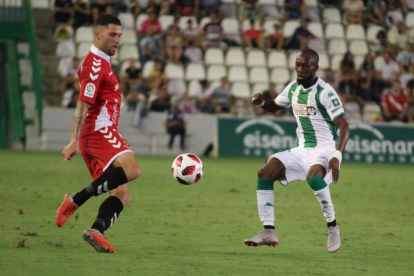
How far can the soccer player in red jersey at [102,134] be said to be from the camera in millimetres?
6777

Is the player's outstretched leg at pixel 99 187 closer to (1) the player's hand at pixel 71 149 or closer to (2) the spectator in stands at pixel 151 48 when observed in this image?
(1) the player's hand at pixel 71 149

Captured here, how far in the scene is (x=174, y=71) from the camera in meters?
22.0

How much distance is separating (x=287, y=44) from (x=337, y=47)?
1820mm

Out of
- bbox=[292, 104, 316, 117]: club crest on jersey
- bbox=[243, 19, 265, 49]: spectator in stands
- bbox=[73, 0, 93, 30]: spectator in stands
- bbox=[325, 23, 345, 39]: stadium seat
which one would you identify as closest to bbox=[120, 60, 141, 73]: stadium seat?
bbox=[73, 0, 93, 30]: spectator in stands

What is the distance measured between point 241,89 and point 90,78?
15.9m

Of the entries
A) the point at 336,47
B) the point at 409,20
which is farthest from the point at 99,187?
the point at 409,20

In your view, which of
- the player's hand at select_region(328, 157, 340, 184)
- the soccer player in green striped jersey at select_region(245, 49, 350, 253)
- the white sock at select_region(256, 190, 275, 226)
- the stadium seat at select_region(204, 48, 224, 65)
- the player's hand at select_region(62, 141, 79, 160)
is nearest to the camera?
the player's hand at select_region(62, 141, 79, 160)

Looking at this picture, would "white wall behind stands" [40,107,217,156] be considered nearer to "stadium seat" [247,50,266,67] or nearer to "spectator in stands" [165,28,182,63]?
"spectator in stands" [165,28,182,63]

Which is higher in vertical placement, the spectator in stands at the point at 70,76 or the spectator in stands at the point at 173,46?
the spectator in stands at the point at 173,46

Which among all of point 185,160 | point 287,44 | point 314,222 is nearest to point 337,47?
point 287,44

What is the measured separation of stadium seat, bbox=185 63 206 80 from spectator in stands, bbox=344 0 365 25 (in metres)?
6.01

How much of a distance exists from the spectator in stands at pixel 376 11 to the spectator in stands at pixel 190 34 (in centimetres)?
645

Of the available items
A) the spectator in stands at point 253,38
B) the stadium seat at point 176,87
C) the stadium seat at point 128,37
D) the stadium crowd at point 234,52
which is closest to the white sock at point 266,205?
the stadium crowd at point 234,52

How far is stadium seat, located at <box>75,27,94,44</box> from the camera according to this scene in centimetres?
2180
